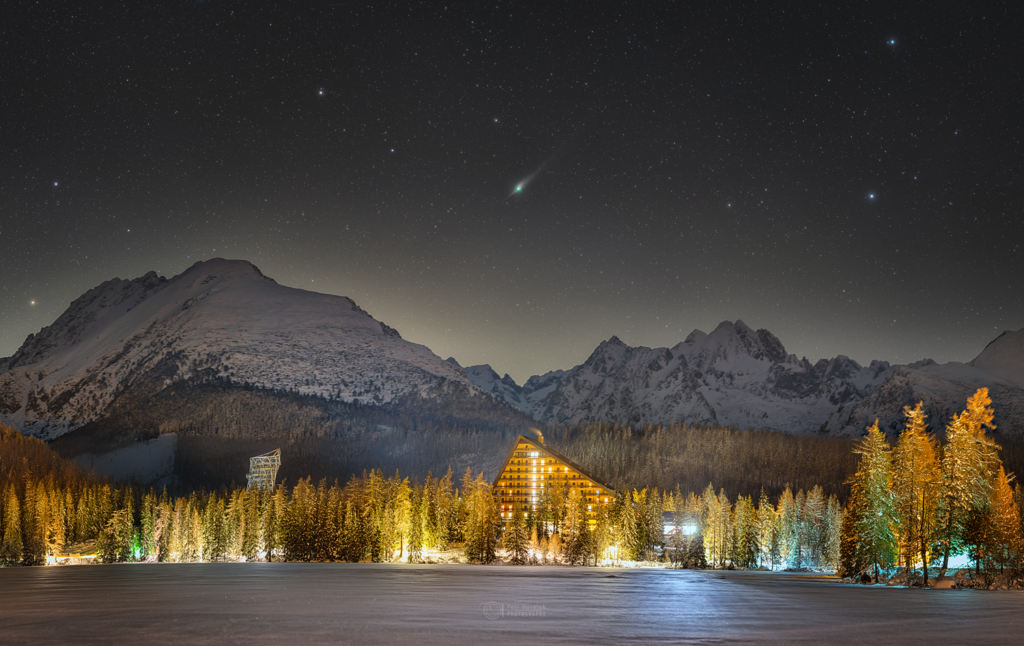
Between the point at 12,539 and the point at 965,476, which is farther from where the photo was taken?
the point at 12,539

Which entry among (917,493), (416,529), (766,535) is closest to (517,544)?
(416,529)

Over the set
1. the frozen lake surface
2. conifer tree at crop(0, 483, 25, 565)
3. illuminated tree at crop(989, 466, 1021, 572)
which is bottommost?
conifer tree at crop(0, 483, 25, 565)

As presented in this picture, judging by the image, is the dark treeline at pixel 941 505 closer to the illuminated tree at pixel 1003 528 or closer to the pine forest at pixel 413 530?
the illuminated tree at pixel 1003 528

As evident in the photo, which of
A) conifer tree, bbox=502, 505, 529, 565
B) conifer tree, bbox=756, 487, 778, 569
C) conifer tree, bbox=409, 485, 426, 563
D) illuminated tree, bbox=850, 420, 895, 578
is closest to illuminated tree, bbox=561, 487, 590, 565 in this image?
conifer tree, bbox=502, 505, 529, 565

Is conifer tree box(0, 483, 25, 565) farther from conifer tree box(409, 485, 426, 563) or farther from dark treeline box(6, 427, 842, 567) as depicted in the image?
conifer tree box(409, 485, 426, 563)

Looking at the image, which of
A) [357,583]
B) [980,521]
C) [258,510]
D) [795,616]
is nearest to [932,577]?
[980,521]

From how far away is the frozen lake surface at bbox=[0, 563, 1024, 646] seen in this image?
141ft

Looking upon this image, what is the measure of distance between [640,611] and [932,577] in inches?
1548

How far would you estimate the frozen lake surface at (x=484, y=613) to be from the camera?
43.0m

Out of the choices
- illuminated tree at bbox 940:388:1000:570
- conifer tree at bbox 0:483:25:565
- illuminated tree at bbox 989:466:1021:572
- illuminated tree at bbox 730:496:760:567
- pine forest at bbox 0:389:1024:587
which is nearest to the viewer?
illuminated tree at bbox 940:388:1000:570

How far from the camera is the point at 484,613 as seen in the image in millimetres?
54500

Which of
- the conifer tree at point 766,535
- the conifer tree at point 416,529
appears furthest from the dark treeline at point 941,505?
the conifer tree at point 416,529

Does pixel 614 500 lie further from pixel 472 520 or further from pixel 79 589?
pixel 79 589

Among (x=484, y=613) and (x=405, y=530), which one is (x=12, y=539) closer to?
(x=405, y=530)
